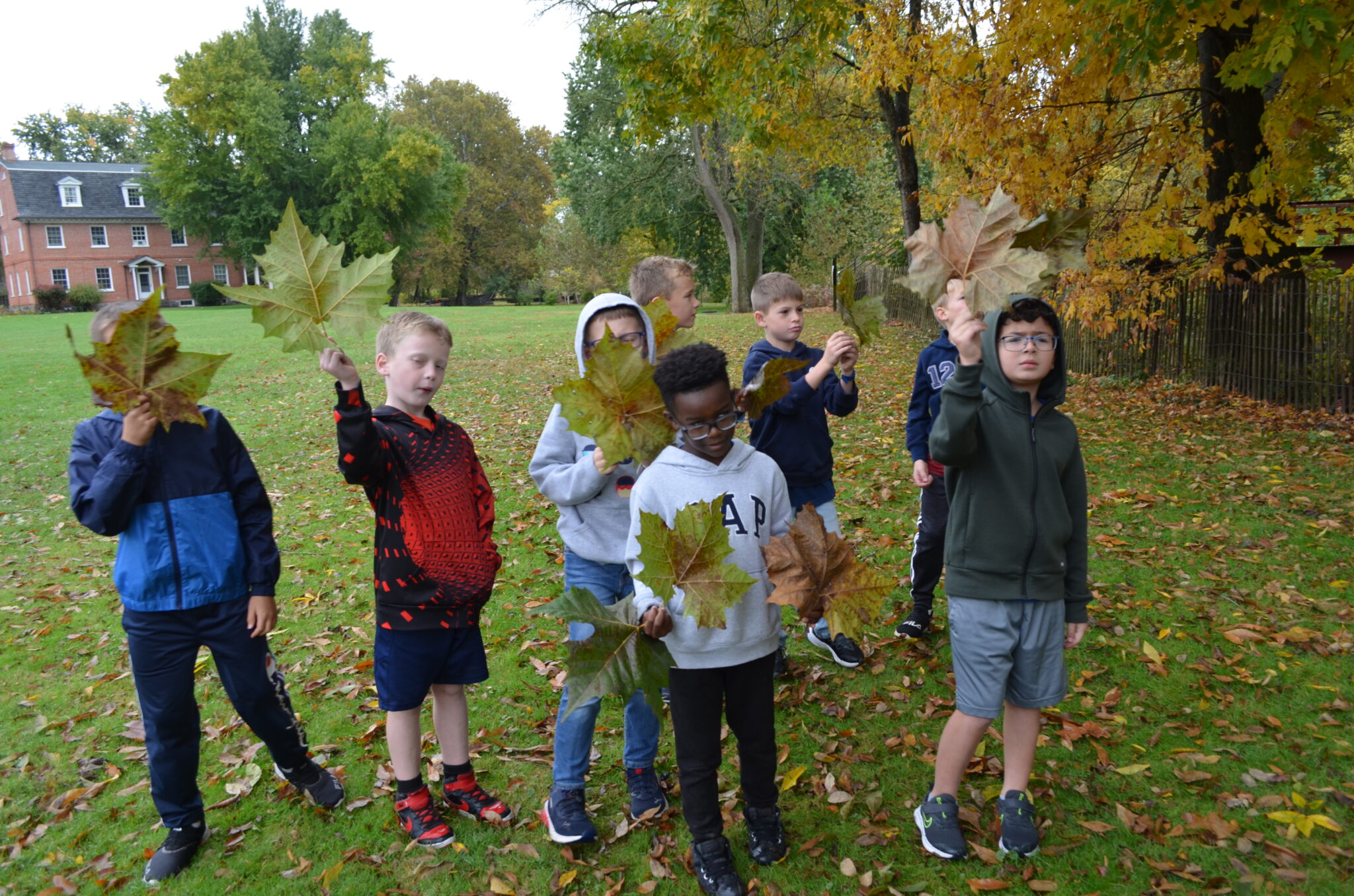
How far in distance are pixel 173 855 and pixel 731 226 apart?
34.5m

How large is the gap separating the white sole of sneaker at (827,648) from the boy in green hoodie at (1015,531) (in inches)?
65.6

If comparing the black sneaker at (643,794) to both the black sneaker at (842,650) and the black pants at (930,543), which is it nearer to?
the black sneaker at (842,650)

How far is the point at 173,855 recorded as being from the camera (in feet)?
11.1

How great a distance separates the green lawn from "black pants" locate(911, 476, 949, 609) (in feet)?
1.08

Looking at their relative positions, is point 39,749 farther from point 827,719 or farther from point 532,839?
point 827,719

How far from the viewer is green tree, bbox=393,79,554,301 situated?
62.4 m

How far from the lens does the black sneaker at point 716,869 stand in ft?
9.91

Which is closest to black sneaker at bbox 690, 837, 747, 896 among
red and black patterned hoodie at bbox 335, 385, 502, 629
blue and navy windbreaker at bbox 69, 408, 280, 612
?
red and black patterned hoodie at bbox 335, 385, 502, 629

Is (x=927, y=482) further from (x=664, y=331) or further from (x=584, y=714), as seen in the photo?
(x=584, y=714)

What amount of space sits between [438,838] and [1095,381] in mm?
14162

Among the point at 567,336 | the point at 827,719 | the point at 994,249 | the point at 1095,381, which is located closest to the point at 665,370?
the point at 994,249

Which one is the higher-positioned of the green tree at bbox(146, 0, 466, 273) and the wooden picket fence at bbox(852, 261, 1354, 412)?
the green tree at bbox(146, 0, 466, 273)

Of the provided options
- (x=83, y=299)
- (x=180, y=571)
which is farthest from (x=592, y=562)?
(x=83, y=299)

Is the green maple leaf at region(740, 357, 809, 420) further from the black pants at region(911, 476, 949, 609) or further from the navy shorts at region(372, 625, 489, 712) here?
the black pants at region(911, 476, 949, 609)
